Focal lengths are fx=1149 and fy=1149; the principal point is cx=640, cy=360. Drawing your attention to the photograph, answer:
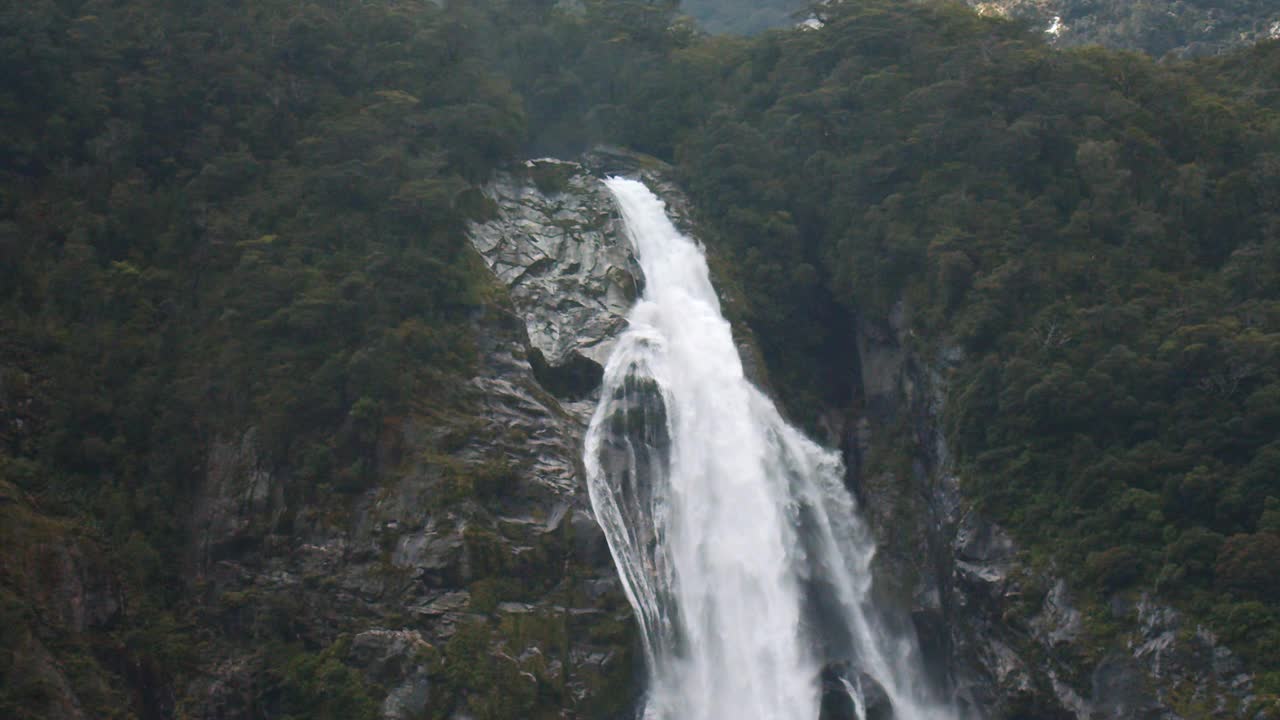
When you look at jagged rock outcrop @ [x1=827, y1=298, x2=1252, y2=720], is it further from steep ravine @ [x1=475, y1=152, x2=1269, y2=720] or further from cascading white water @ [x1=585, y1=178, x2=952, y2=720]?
cascading white water @ [x1=585, y1=178, x2=952, y2=720]

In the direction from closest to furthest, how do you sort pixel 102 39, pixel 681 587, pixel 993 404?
1. pixel 681 587
2. pixel 993 404
3. pixel 102 39

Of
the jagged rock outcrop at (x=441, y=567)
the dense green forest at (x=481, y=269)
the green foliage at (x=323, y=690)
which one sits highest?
the dense green forest at (x=481, y=269)

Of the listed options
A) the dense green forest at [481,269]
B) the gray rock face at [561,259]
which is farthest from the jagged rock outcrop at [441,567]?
the gray rock face at [561,259]

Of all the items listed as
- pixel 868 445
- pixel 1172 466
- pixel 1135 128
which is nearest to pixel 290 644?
pixel 868 445

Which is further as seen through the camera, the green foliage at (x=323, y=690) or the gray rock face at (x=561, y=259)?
the gray rock face at (x=561, y=259)

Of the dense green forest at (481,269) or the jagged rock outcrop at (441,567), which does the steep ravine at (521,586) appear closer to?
the jagged rock outcrop at (441,567)

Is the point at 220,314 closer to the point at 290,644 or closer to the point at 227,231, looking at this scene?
the point at 227,231
